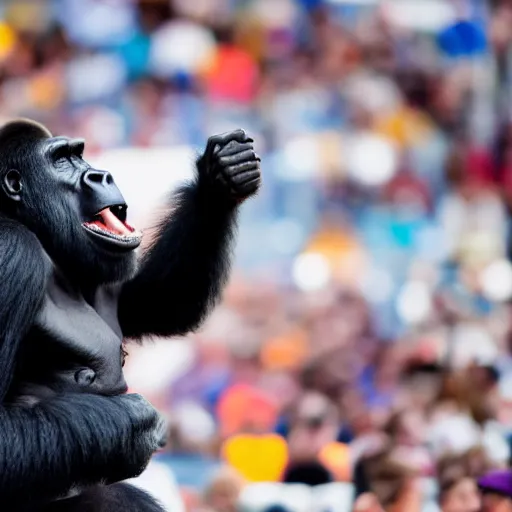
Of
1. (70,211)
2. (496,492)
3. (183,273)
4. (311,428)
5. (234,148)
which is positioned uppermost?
(311,428)

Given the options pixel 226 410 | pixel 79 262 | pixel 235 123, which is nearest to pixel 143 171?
pixel 235 123

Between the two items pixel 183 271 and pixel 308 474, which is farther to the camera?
pixel 308 474

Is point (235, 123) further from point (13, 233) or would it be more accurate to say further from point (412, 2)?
point (13, 233)

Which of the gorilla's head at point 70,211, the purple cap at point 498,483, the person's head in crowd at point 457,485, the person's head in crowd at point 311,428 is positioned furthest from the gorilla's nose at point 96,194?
the person's head in crowd at point 311,428

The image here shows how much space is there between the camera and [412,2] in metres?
11.0

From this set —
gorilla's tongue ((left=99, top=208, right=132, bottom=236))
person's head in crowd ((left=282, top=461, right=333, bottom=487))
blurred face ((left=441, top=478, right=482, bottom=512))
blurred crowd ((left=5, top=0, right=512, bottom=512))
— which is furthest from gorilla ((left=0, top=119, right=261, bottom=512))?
person's head in crowd ((left=282, top=461, right=333, bottom=487))

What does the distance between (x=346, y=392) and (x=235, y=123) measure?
373cm

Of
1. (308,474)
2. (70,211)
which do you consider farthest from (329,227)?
(70,211)

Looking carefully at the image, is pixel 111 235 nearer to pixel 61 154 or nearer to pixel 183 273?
pixel 61 154

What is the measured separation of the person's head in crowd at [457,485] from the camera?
173 inches

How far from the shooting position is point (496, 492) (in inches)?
164

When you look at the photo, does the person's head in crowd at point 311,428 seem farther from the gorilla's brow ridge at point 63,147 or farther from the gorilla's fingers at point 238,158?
the gorilla's brow ridge at point 63,147

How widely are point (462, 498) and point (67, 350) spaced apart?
6.64 ft

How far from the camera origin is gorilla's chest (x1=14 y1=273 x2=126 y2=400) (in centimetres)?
289
